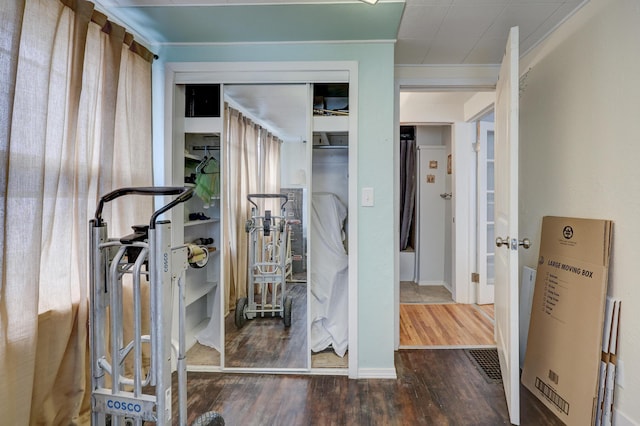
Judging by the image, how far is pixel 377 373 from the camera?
7.07 ft

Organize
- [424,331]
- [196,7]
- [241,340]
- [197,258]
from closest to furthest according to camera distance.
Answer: [197,258]
[196,7]
[241,340]
[424,331]

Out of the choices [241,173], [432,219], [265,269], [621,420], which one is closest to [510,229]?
[621,420]

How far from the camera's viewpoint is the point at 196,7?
5.86 ft

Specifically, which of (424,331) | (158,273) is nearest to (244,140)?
(158,273)

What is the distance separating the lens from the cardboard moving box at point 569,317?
1566 mm

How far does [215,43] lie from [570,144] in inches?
92.8

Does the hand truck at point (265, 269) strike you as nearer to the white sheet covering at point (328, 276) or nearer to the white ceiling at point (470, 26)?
the white sheet covering at point (328, 276)

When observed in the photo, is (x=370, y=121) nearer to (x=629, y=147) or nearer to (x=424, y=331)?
(x=629, y=147)

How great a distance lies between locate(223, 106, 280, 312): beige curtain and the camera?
7.45 feet

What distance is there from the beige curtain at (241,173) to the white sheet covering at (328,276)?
0.38 m

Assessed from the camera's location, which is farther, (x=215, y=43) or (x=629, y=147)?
(x=215, y=43)

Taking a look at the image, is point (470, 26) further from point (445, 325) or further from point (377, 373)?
point (445, 325)

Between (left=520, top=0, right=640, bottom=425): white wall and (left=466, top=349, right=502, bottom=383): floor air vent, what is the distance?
0.70 meters

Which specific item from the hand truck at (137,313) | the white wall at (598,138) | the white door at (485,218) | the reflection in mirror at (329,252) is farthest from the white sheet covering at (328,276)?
the white door at (485,218)
